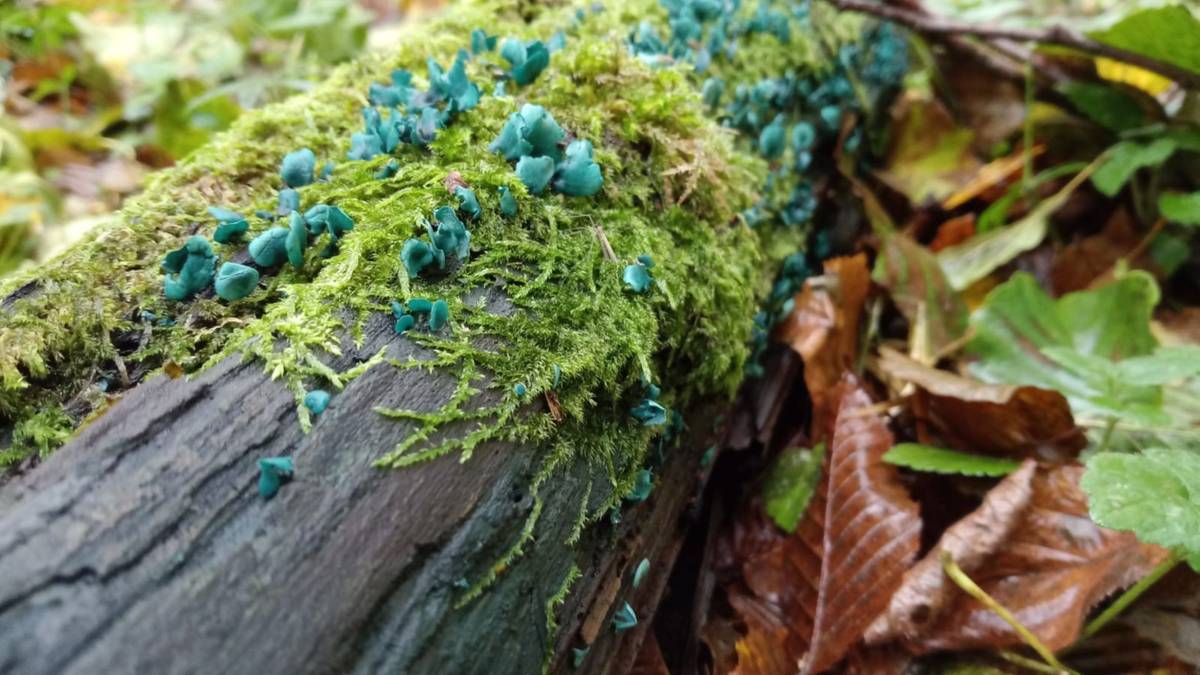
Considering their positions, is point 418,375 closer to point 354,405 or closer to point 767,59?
point 354,405

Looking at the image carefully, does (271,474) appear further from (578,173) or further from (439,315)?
(578,173)

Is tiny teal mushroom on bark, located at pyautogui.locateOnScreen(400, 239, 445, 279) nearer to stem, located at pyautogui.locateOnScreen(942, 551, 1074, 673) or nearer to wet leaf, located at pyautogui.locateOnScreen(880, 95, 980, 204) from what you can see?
stem, located at pyautogui.locateOnScreen(942, 551, 1074, 673)

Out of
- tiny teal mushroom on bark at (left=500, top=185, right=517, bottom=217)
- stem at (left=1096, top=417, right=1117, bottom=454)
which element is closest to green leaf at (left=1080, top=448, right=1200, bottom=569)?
stem at (left=1096, top=417, right=1117, bottom=454)

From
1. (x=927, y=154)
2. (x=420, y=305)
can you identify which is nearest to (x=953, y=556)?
(x=420, y=305)

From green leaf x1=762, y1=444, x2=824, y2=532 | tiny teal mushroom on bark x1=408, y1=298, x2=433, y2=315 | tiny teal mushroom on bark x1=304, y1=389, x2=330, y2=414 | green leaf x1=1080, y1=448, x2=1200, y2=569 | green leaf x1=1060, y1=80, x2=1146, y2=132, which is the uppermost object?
tiny teal mushroom on bark x1=408, y1=298, x2=433, y2=315

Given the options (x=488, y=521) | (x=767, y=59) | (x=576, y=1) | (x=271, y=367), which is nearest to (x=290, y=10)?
(x=576, y=1)
